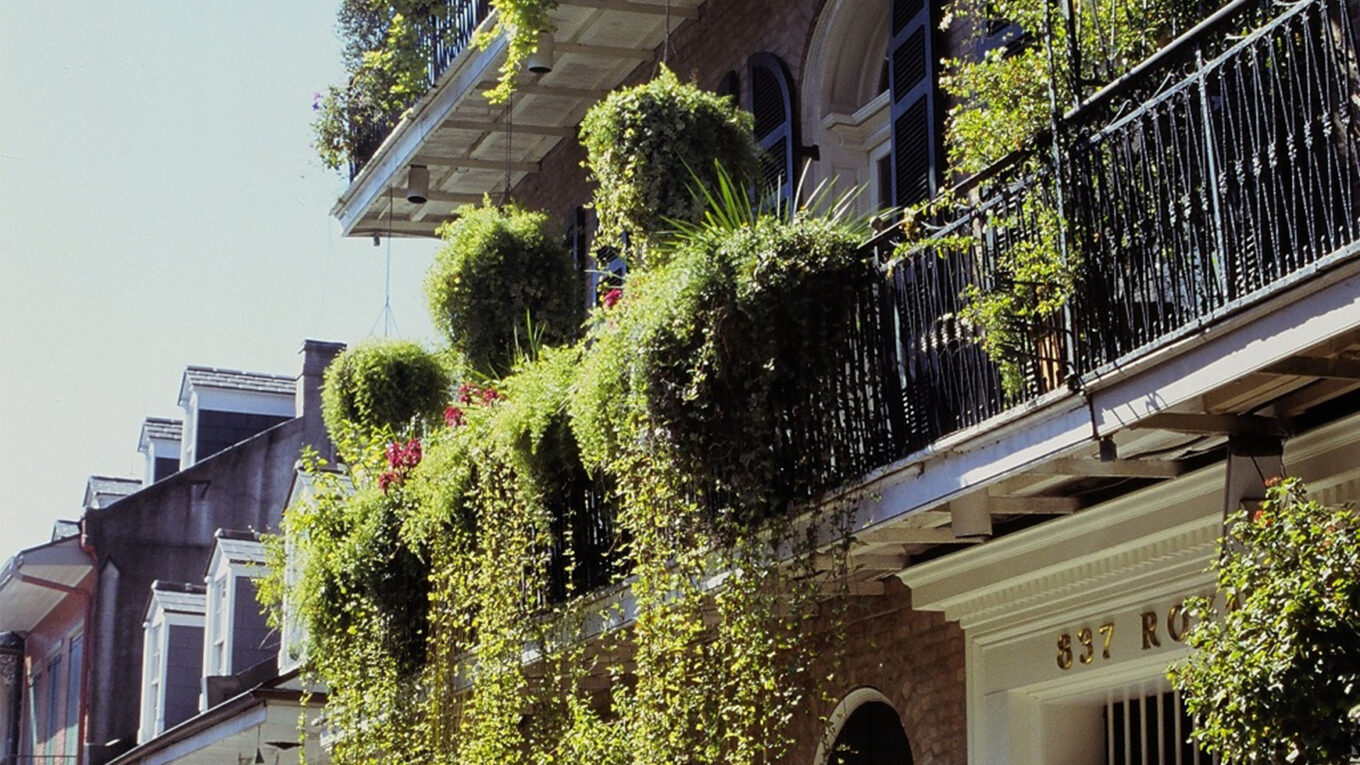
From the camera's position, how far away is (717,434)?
8.90 meters

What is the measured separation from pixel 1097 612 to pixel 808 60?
488cm

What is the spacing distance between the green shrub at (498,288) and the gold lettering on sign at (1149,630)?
19.6ft

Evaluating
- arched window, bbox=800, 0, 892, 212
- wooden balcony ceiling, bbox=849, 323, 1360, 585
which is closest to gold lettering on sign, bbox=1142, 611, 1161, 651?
wooden balcony ceiling, bbox=849, 323, 1360, 585

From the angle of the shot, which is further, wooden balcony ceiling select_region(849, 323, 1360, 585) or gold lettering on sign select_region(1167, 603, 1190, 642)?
gold lettering on sign select_region(1167, 603, 1190, 642)

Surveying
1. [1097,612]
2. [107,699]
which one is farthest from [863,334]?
[107,699]

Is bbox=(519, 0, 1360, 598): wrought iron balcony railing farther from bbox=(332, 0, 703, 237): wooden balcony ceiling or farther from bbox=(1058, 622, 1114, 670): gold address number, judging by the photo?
bbox=(332, 0, 703, 237): wooden balcony ceiling

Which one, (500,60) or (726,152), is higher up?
(500,60)

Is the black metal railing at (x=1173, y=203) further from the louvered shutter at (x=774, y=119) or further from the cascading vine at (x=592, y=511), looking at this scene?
the louvered shutter at (x=774, y=119)

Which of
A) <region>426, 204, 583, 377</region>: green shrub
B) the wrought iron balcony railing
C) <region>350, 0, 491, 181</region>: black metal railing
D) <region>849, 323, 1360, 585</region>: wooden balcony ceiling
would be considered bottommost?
<region>849, 323, 1360, 585</region>: wooden balcony ceiling

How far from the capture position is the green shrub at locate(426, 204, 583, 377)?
13.5m

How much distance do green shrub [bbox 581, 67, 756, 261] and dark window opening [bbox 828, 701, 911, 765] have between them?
2.66 m

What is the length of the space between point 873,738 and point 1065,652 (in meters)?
1.67

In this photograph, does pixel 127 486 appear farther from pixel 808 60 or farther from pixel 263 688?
pixel 808 60

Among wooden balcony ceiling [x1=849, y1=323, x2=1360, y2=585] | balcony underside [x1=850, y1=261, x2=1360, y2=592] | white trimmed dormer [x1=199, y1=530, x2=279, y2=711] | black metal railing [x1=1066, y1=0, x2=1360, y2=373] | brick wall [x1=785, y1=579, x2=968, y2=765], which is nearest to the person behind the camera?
balcony underside [x1=850, y1=261, x2=1360, y2=592]
